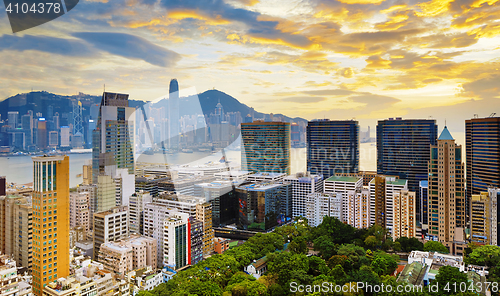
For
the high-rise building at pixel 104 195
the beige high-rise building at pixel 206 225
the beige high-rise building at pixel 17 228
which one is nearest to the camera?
the beige high-rise building at pixel 17 228

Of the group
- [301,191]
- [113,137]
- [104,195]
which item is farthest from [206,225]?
[113,137]

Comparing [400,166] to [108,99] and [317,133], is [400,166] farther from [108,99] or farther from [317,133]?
[108,99]

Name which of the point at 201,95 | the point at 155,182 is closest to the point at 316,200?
the point at 201,95

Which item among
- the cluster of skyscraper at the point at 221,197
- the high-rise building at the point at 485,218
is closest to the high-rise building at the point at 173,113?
the cluster of skyscraper at the point at 221,197

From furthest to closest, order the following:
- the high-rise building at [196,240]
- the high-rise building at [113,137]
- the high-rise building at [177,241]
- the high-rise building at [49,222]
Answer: the high-rise building at [113,137], the high-rise building at [196,240], the high-rise building at [177,241], the high-rise building at [49,222]

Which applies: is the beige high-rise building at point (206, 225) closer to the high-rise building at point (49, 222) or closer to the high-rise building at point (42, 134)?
the high-rise building at point (49, 222)

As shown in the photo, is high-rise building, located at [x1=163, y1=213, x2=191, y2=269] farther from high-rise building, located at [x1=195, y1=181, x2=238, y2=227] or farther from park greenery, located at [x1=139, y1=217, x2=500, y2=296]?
high-rise building, located at [x1=195, y1=181, x2=238, y2=227]
